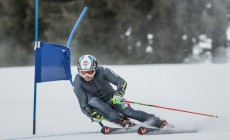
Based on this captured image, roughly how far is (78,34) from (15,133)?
57.4 feet

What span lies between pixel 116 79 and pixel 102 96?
0.38 m

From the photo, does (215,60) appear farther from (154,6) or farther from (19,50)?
(19,50)

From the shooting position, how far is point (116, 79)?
750 centimetres

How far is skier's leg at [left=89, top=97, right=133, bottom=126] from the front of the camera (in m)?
7.29

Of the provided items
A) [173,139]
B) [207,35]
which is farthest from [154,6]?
[173,139]

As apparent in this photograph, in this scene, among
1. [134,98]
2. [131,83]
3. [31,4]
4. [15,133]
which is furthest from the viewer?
[31,4]

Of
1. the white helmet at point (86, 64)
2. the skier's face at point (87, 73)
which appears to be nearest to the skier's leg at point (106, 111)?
the skier's face at point (87, 73)

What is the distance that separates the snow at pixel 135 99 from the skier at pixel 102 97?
38cm

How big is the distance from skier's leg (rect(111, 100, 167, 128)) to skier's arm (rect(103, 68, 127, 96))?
321 mm

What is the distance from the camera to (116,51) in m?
26.8

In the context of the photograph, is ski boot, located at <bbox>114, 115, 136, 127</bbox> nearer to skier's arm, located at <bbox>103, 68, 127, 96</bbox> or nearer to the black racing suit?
the black racing suit

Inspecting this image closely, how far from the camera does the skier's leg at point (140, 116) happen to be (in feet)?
23.4

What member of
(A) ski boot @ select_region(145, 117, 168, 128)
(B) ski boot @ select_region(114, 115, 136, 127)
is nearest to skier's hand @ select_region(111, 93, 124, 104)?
(B) ski boot @ select_region(114, 115, 136, 127)

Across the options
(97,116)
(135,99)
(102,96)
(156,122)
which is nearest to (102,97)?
(102,96)
